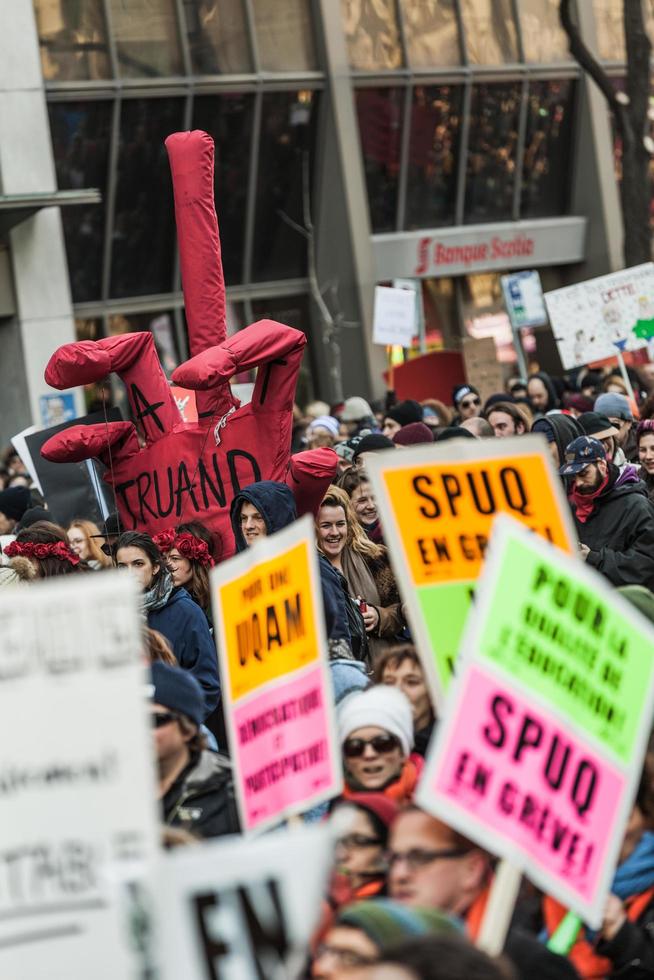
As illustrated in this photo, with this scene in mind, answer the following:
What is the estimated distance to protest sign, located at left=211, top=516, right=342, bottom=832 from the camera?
3783 mm

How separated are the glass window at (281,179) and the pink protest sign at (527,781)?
63.9 feet

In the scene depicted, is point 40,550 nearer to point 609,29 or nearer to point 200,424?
point 200,424

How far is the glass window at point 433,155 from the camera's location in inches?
931

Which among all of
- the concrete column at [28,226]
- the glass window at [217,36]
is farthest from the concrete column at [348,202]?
the concrete column at [28,226]

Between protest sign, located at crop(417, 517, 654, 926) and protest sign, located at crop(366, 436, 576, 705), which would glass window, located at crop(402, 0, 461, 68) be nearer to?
protest sign, located at crop(366, 436, 576, 705)

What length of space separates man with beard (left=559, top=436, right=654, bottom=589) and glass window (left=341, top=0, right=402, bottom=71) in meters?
16.1

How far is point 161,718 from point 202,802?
0.23 meters

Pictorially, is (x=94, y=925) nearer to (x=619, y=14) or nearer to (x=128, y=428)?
(x=128, y=428)

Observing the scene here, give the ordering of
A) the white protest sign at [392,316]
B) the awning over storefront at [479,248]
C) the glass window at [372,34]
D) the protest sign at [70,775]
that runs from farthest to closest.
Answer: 1. the awning over storefront at [479,248]
2. the glass window at [372,34]
3. the white protest sign at [392,316]
4. the protest sign at [70,775]

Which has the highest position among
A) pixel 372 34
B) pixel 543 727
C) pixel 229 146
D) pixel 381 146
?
pixel 372 34

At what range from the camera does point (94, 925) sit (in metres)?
2.75

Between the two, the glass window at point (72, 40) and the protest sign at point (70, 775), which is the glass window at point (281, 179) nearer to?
the glass window at point (72, 40)

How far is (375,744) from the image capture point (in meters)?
4.26

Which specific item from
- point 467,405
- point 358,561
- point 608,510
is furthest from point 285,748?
point 467,405
